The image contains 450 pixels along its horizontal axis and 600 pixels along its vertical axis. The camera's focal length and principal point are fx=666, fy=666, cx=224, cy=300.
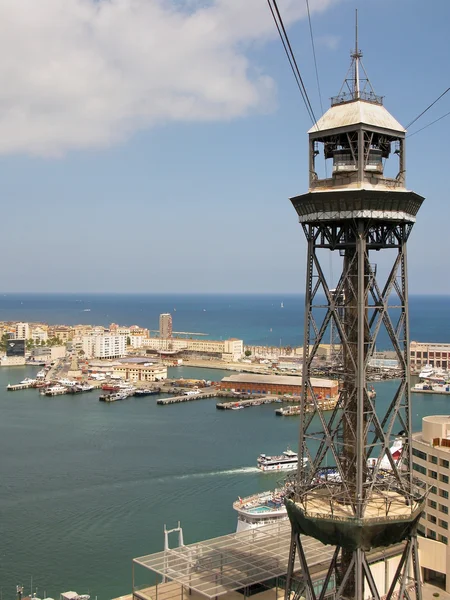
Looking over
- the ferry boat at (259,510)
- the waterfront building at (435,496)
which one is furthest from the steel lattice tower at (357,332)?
the ferry boat at (259,510)

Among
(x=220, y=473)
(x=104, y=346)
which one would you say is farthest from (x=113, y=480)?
(x=104, y=346)

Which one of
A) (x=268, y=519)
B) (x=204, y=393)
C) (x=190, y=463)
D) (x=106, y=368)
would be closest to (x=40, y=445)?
(x=190, y=463)

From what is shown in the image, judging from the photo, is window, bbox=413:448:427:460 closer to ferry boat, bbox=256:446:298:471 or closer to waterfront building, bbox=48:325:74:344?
ferry boat, bbox=256:446:298:471

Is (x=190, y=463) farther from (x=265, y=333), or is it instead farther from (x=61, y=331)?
(x=265, y=333)

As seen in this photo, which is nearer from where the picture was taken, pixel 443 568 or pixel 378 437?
pixel 378 437

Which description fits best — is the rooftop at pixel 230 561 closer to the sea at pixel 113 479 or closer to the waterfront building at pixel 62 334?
the sea at pixel 113 479

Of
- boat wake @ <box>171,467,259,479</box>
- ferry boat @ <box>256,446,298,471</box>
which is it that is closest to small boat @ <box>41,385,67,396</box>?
ferry boat @ <box>256,446,298,471</box>

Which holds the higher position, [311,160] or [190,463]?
[311,160]
